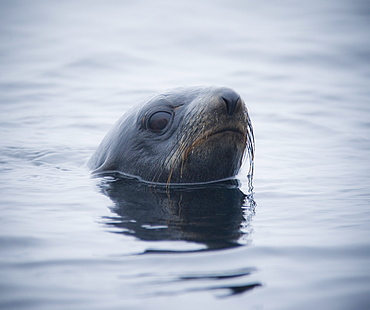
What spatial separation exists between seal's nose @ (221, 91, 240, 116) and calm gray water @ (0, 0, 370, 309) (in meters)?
0.84

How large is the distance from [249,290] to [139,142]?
3123 millimetres

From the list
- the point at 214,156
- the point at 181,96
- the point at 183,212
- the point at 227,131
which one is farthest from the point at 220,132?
the point at 183,212

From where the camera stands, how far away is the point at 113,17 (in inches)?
859

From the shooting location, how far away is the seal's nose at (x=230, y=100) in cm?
562

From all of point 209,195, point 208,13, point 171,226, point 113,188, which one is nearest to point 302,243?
point 171,226

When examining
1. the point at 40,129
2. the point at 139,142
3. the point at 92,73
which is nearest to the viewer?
the point at 139,142

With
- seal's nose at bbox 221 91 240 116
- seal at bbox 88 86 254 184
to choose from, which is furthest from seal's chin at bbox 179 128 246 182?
seal's nose at bbox 221 91 240 116

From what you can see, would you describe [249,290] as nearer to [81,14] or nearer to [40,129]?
[40,129]

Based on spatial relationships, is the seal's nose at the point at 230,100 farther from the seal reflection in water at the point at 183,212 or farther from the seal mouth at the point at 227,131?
the seal reflection in water at the point at 183,212

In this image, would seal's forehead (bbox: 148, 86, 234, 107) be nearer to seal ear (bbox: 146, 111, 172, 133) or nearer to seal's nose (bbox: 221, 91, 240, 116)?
seal ear (bbox: 146, 111, 172, 133)

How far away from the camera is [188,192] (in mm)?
6016

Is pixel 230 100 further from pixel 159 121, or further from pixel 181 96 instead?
pixel 159 121

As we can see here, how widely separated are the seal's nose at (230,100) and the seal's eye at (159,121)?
0.74 metres

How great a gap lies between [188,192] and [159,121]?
0.77m
